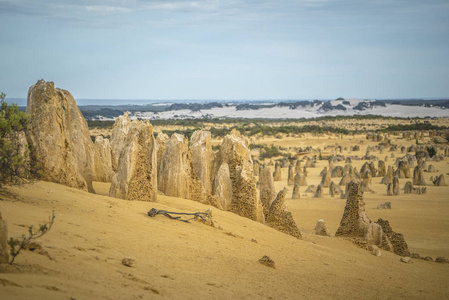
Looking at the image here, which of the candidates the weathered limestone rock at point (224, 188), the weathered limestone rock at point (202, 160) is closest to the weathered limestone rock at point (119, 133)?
the weathered limestone rock at point (202, 160)

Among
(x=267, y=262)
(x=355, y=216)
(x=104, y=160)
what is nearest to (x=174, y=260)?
(x=267, y=262)

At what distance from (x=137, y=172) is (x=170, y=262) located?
11.7 feet

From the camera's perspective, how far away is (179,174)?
9.94 meters

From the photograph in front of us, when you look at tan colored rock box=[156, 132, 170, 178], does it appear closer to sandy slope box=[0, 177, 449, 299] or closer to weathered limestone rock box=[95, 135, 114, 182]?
weathered limestone rock box=[95, 135, 114, 182]

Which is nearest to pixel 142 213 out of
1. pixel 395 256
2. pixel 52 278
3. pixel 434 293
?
pixel 52 278

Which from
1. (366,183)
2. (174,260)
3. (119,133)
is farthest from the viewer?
(366,183)

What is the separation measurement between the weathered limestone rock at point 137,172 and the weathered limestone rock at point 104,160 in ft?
7.83

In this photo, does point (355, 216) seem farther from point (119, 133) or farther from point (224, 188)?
point (119, 133)

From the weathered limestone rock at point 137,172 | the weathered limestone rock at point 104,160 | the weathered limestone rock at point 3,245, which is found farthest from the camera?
the weathered limestone rock at point 104,160

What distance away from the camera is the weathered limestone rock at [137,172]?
8641mm

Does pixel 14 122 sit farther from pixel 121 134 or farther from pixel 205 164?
pixel 121 134

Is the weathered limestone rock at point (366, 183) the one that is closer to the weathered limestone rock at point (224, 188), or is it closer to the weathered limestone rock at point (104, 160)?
the weathered limestone rock at point (224, 188)

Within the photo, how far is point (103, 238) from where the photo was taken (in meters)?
5.63

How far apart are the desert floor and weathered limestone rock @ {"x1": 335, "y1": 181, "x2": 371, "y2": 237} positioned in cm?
63
